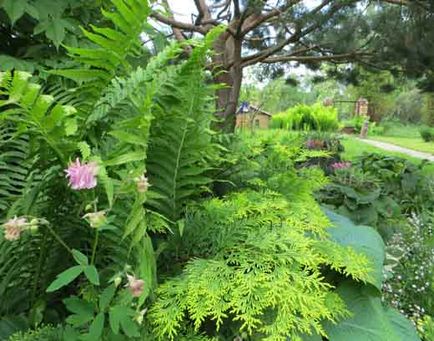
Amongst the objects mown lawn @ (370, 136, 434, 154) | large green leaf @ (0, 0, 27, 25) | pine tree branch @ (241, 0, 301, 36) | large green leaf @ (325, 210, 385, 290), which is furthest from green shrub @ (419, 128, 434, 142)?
large green leaf @ (0, 0, 27, 25)

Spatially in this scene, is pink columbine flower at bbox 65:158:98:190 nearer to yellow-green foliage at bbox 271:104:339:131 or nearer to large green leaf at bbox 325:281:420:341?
large green leaf at bbox 325:281:420:341

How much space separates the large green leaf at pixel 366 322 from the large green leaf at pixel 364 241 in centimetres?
5

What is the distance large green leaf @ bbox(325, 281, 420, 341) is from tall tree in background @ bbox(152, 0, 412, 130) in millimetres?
2949

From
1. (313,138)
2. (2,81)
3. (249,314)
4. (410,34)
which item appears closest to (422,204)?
(410,34)

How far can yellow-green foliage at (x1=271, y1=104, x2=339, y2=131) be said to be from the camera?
31.6 feet

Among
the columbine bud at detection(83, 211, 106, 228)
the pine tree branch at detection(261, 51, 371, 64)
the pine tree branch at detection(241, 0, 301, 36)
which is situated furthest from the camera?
the pine tree branch at detection(261, 51, 371, 64)

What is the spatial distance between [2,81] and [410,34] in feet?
15.2

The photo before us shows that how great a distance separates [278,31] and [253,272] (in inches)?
202

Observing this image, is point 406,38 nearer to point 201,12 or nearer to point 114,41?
point 201,12

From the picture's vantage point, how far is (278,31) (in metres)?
5.52

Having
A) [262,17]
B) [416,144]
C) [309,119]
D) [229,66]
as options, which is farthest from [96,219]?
[416,144]

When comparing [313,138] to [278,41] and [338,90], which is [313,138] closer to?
[278,41]

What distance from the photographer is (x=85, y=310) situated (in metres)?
0.72

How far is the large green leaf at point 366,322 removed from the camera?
954 mm
